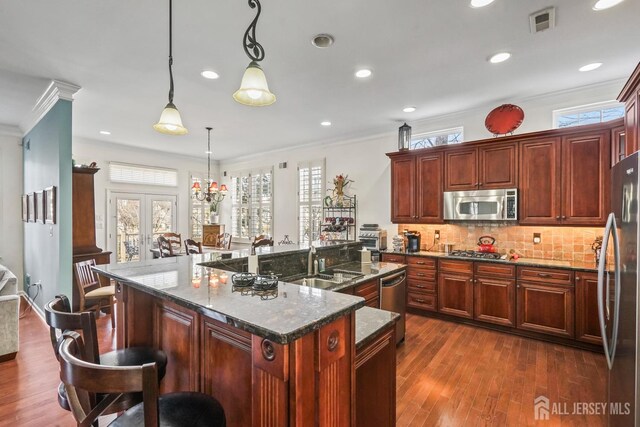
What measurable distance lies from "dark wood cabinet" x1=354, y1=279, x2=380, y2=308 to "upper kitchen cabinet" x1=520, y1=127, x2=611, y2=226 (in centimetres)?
223

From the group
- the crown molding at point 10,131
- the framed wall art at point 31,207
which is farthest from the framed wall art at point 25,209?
the crown molding at point 10,131

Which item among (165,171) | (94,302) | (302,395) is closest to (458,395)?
(302,395)

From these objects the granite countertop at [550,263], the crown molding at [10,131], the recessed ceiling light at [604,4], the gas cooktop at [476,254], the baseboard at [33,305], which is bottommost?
the baseboard at [33,305]

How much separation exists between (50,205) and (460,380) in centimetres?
512

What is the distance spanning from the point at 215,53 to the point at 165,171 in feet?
17.5

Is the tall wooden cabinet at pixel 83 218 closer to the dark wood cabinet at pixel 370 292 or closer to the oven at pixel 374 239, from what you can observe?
the dark wood cabinet at pixel 370 292

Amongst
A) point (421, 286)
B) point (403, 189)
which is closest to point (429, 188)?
point (403, 189)

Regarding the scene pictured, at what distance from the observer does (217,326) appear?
1.46 meters

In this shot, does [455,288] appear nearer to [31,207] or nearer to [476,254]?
[476,254]

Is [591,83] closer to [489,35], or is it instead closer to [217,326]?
[489,35]

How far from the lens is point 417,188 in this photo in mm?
4691

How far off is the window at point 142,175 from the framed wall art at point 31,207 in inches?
67.9

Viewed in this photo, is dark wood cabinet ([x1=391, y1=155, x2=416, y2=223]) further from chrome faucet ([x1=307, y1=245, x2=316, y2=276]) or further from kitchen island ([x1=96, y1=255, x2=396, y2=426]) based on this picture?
kitchen island ([x1=96, y1=255, x2=396, y2=426])

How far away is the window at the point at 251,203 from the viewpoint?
746cm
